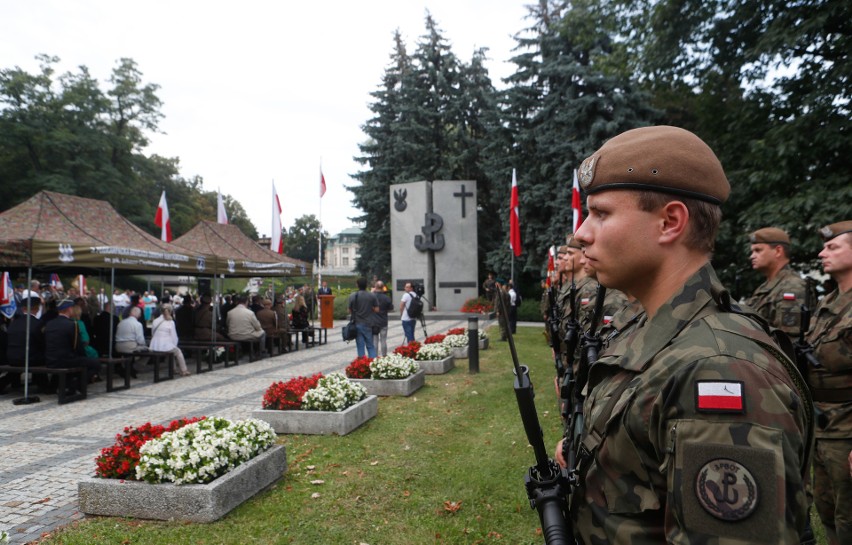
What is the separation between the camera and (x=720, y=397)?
1.14 meters

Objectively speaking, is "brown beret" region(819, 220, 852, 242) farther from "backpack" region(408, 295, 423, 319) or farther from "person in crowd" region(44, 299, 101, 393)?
"backpack" region(408, 295, 423, 319)

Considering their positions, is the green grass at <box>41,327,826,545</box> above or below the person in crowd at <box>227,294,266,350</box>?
below

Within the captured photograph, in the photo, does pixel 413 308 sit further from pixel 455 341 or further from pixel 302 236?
pixel 302 236

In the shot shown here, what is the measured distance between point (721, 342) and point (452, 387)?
9.39 meters

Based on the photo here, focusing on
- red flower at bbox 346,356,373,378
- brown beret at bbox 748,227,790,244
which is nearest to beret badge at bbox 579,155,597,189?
brown beret at bbox 748,227,790,244

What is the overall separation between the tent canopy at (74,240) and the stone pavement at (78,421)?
97.0 inches

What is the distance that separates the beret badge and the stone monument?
3242 cm

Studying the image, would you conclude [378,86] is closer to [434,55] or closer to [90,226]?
[434,55]

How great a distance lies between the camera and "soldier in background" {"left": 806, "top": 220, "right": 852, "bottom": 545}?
10.6 feet

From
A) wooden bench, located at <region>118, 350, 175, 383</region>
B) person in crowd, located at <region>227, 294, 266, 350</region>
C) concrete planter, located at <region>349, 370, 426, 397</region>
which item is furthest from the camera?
person in crowd, located at <region>227, 294, 266, 350</region>

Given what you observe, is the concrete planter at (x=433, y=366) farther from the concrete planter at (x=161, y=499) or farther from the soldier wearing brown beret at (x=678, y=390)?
the soldier wearing brown beret at (x=678, y=390)

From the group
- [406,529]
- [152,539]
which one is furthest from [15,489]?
[406,529]

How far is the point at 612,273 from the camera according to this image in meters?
1.56

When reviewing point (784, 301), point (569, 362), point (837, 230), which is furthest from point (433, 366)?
point (837, 230)
